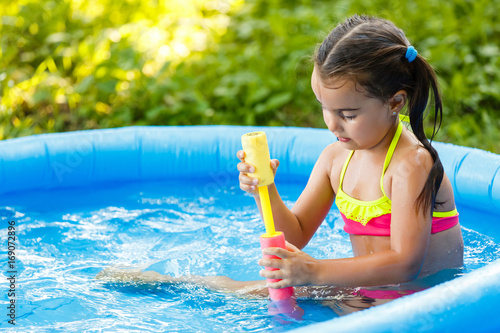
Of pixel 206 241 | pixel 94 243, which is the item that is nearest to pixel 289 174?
pixel 206 241

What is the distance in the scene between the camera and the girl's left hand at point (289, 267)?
1.76 meters

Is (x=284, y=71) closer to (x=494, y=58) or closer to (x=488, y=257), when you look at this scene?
(x=494, y=58)

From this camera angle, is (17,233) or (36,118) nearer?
(17,233)

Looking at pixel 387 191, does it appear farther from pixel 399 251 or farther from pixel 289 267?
pixel 289 267

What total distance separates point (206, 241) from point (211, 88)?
2.09 m

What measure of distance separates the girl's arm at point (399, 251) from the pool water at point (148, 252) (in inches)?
8.5

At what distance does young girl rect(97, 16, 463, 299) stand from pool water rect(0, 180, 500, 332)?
0.26 m

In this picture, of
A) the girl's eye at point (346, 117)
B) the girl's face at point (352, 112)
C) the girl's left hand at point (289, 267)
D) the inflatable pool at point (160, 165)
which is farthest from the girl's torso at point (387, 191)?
the inflatable pool at point (160, 165)

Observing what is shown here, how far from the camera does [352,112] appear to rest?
6.02 feet

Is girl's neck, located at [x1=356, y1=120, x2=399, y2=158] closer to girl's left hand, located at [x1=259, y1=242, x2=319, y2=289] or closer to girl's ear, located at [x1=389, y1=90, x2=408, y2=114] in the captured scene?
girl's ear, located at [x1=389, y1=90, x2=408, y2=114]

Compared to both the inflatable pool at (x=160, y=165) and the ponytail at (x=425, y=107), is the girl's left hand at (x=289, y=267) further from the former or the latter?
the inflatable pool at (x=160, y=165)

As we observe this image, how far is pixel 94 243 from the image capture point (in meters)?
2.72

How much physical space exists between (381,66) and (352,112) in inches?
6.3

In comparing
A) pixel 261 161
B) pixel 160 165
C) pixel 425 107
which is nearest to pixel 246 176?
pixel 261 161
